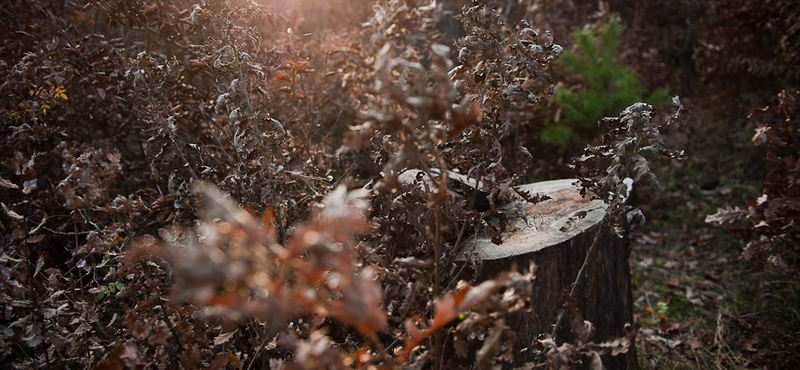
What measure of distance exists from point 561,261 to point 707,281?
2463 millimetres

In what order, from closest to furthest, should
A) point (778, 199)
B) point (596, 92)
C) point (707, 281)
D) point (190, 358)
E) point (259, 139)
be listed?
point (190, 358) < point (259, 139) < point (778, 199) < point (707, 281) < point (596, 92)

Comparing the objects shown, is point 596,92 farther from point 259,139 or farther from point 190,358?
point 190,358

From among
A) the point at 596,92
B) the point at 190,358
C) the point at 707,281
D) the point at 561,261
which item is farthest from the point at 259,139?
the point at 596,92

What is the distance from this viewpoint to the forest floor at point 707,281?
2709 millimetres

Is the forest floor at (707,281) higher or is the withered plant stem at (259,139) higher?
the withered plant stem at (259,139)

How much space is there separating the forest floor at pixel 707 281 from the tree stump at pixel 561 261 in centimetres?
28

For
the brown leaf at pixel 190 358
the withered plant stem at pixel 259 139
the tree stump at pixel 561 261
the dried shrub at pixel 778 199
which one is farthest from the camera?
the dried shrub at pixel 778 199

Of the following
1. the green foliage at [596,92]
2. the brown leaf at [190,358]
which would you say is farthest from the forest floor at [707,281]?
the brown leaf at [190,358]

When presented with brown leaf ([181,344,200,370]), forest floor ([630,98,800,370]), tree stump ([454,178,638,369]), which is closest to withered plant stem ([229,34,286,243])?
brown leaf ([181,344,200,370])

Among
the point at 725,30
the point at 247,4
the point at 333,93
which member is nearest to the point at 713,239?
the point at 725,30

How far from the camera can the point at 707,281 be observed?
3.61 meters

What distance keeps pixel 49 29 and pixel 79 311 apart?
6.06 feet

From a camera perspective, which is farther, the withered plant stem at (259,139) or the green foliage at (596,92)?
the green foliage at (596,92)

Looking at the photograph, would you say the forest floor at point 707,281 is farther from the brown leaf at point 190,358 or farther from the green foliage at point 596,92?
the brown leaf at point 190,358
